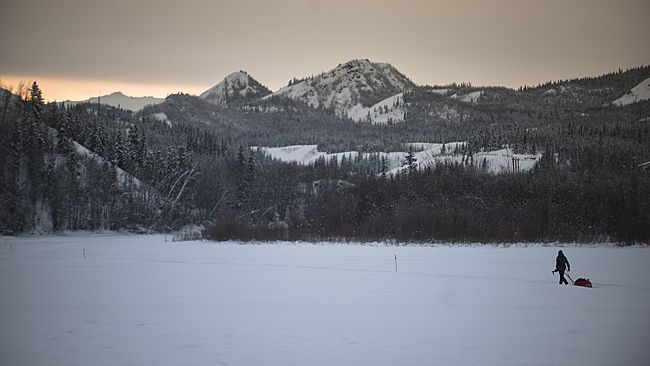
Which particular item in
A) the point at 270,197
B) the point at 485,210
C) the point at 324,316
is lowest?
the point at 324,316

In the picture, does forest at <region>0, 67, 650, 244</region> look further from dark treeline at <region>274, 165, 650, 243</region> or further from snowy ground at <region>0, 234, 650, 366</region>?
snowy ground at <region>0, 234, 650, 366</region>

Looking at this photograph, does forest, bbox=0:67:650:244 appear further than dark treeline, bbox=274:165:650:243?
Yes

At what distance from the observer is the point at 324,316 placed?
16.6m

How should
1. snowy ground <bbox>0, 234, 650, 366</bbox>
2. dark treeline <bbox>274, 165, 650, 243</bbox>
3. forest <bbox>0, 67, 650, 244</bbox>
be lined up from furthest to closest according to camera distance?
forest <bbox>0, 67, 650, 244</bbox> < dark treeline <bbox>274, 165, 650, 243</bbox> < snowy ground <bbox>0, 234, 650, 366</bbox>

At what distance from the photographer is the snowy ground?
12.2 metres

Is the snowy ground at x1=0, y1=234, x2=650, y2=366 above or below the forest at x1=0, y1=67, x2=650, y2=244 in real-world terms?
below

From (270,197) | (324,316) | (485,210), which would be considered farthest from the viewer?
(270,197)

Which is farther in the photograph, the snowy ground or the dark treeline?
the dark treeline

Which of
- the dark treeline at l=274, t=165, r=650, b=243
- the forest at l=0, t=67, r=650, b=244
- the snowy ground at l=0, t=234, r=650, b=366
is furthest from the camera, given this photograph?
the forest at l=0, t=67, r=650, b=244

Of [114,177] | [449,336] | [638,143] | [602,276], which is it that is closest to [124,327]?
[449,336]

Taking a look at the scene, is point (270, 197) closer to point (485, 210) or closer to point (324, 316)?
point (485, 210)

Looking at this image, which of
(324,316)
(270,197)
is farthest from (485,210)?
(324,316)

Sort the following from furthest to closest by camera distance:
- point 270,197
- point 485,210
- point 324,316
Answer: point 270,197, point 485,210, point 324,316

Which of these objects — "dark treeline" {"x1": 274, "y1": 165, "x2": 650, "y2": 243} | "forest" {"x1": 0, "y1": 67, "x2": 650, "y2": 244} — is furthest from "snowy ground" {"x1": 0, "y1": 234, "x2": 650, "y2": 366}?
"forest" {"x1": 0, "y1": 67, "x2": 650, "y2": 244}
